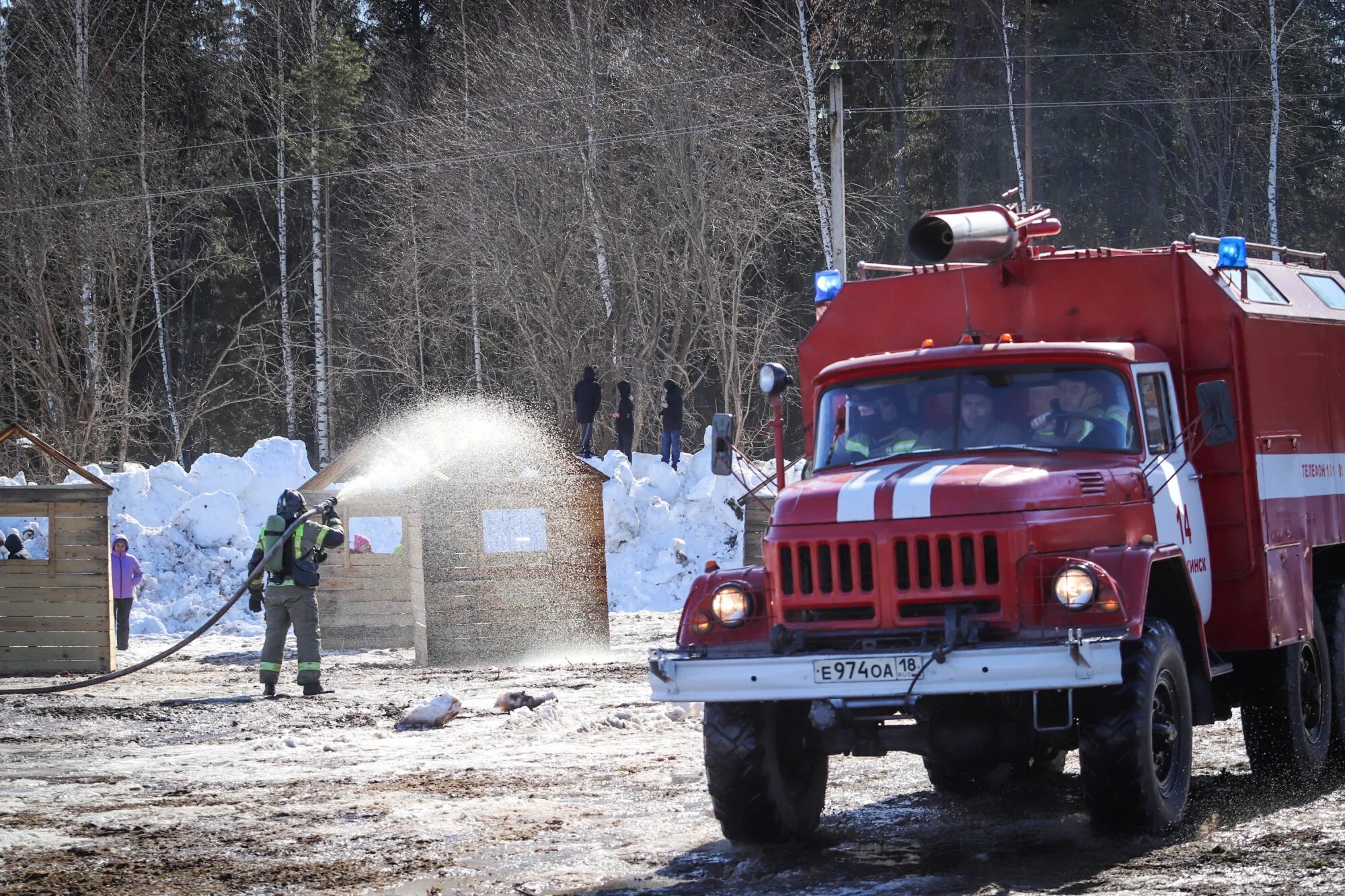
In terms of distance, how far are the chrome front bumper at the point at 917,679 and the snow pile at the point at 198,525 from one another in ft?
50.6

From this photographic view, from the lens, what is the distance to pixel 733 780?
308 inches

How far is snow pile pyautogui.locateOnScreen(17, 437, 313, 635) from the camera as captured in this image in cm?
2312

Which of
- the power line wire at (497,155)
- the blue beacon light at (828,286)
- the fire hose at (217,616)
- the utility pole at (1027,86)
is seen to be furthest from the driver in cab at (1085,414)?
the utility pole at (1027,86)

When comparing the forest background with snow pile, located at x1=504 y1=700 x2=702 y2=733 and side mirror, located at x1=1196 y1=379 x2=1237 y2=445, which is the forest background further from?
side mirror, located at x1=1196 y1=379 x2=1237 y2=445

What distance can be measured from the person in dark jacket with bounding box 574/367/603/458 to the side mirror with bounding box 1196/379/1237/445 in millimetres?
23087

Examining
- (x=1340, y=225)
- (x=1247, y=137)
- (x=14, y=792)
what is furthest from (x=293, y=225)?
(x=14, y=792)

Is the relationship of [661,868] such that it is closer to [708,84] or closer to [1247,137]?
[708,84]

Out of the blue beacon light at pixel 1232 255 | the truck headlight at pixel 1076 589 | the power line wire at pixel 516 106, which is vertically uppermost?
the power line wire at pixel 516 106

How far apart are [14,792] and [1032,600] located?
672 centimetres

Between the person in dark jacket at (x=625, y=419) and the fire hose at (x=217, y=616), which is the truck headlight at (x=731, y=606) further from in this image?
the person in dark jacket at (x=625, y=419)

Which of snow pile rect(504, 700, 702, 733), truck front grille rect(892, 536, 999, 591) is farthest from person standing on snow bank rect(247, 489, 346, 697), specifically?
truck front grille rect(892, 536, 999, 591)

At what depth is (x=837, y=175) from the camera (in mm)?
23203

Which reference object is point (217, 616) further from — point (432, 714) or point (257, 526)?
point (257, 526)

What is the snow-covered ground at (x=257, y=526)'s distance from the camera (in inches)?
935
